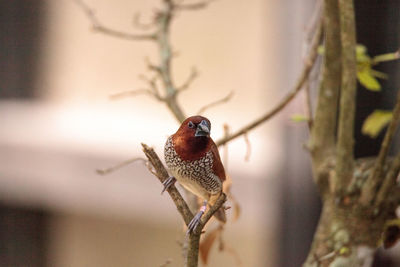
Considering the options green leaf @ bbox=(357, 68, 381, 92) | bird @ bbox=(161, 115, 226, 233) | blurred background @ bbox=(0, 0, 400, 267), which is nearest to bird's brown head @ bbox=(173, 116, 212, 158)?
bird @ bbox=(161, 115, 226, 233)

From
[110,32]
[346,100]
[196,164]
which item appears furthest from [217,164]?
[110,32]

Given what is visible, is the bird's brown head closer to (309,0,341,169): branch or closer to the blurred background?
(309,0,341,169): branch

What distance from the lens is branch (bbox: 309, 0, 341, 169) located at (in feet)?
1.92

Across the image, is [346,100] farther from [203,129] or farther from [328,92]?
[203,129]

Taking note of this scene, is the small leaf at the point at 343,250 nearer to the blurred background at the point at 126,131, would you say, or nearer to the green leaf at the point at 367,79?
the green leaf at the point at 367,79

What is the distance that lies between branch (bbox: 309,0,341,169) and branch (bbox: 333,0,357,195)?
21 millimetres

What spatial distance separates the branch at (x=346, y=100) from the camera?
557 millimetres

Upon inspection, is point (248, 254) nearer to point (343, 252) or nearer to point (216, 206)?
point (343, 252)

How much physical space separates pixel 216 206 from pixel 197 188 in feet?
0.35

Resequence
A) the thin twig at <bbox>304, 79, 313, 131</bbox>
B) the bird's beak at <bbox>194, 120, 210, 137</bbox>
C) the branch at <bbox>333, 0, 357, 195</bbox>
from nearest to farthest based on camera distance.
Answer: the bird's beak at <bbox>194, 120, 210, 137</bbox>, the branch at <bbox>333, 0, 357, 195</bbox>, the thin twig at <bbox>304, 79, 313, 131</bbox>

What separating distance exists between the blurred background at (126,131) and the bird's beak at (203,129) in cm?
99

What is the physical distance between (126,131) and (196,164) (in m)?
1.60

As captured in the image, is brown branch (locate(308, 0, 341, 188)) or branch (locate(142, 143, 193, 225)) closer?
branch (locate(142, 143, 193, 225))

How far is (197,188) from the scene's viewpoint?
0.53 m
